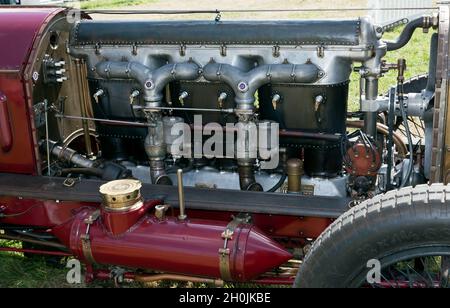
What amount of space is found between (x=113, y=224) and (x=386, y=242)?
4.09 ft

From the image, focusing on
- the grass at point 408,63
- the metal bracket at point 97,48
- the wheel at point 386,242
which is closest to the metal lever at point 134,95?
the metal bracket at point 97,48

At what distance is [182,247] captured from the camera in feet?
8.79

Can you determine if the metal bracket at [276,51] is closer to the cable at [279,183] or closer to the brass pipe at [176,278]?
the cable at [279,183]

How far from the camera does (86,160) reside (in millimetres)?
3432

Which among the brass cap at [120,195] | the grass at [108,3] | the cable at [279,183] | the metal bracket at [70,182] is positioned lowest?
the cable at [279,183]

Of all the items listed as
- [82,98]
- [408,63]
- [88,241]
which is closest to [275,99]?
[88,241]

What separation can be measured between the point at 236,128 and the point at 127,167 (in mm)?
799

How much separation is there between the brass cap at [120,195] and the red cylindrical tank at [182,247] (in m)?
0.11

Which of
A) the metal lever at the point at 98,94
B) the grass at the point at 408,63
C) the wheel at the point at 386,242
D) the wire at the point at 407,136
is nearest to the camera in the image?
the wheel at the point at 386,242

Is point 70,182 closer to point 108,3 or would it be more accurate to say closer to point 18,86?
point 18,86

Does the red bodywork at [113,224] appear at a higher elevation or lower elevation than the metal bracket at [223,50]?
lower

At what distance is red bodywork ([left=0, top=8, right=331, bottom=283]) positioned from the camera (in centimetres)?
264

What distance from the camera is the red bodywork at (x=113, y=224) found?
104 inches
